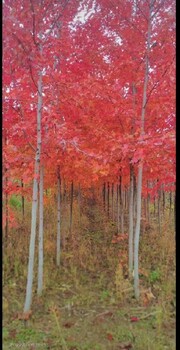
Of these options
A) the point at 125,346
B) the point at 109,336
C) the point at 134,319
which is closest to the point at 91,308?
the point at 134,319

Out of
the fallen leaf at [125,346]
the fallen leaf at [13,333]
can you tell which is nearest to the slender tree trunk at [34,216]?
the fallen leaf at [13,333]

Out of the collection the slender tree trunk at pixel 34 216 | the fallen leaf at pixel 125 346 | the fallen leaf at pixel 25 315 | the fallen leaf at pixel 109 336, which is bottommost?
the fallen leaf at pixel 125 346

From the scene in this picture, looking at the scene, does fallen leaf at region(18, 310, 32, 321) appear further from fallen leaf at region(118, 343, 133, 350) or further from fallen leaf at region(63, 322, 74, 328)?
fallen leaf at region(118, 343, 133, 350)

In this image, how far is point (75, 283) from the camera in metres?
7.03

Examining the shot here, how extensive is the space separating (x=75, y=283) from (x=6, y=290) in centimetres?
164

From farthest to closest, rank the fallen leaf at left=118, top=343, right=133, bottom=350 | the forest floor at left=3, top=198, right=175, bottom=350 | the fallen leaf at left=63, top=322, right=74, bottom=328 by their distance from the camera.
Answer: the fallen leaf at left=63, top=322, right=74, bottom=328
the forest floor at left=3, top=198, right=175, bottom=350
the fallen leaf at left=118, top=343, right=133, bottom=350

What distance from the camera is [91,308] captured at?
5828 millimetres

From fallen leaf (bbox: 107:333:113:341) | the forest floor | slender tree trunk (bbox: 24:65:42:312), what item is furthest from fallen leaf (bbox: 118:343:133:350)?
slender tree trunk (bbox: 24:65:42:312)

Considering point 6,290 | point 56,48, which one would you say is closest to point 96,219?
point 6,290

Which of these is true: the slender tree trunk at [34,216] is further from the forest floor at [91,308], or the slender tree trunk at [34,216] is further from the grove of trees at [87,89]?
the forest floor at [91,308]

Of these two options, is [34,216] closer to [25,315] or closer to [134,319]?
[25,315]

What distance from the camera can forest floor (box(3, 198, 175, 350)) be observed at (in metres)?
4.60

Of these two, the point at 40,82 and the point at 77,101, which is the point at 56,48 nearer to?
the point at 40,82

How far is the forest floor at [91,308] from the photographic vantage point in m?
4.60
